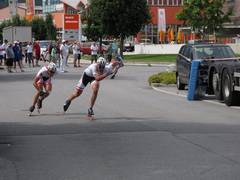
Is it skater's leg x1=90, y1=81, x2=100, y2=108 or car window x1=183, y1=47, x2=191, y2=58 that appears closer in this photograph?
skater's leg x1=90, y1=81, x2=100, y2=108

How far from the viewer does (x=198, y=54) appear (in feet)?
72.6

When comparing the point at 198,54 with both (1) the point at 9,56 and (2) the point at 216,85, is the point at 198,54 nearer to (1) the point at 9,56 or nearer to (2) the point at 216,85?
(2) the point at 216,85

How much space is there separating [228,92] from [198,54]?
4359mm

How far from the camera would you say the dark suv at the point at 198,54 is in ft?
71.8

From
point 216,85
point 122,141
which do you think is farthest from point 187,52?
point 122,141

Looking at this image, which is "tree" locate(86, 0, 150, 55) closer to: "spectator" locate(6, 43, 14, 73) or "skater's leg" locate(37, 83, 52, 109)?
"spectator" locate(6, 43, 14, 73)

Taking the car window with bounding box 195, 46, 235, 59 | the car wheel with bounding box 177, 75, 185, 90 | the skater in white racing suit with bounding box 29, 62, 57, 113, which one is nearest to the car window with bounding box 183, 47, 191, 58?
the car window with bounding box 195, 46, 235, 59

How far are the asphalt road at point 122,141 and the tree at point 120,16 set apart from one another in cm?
3708

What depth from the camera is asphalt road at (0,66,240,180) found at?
8.64 metres

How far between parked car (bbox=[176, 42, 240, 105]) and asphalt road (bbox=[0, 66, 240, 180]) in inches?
19.8

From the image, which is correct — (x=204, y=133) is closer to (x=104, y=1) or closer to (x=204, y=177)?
(x=204, y=177)

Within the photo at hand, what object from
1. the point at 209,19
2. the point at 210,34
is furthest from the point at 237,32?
the point at 209,19

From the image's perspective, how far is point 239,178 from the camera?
26.5 ft

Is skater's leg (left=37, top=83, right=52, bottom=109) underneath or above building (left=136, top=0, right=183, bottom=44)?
underneath
